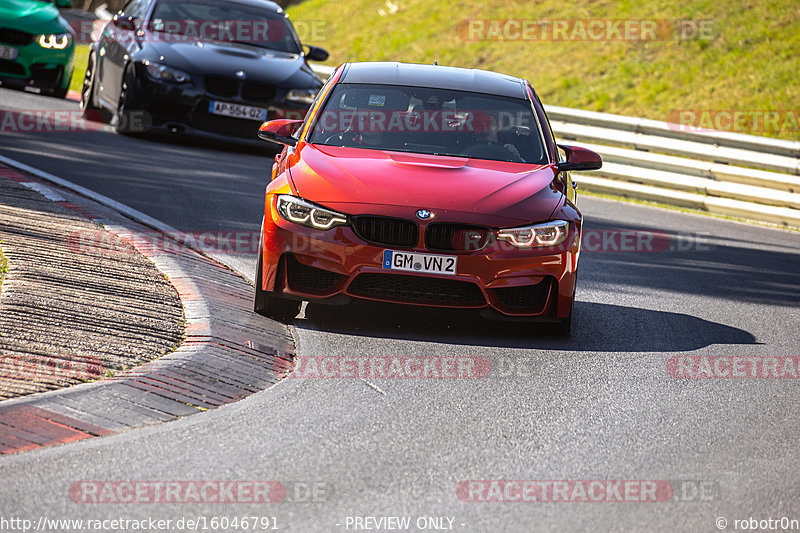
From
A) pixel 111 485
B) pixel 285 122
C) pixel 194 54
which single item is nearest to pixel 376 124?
pixel 285 122

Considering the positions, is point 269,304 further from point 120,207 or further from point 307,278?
point 120,207

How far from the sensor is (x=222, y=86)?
46.4 ft

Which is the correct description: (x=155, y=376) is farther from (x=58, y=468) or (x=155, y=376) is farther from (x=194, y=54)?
(x=194, y=54)

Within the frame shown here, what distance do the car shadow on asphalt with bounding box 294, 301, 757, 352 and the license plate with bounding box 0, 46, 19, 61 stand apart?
10583mm

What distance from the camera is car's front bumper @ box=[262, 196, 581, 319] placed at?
6898mm

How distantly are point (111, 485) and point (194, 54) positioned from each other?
10599mm

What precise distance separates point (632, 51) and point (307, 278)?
58.4 feet

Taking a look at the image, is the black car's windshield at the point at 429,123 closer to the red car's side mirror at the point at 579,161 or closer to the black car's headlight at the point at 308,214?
the red car's side mirror at the point at 579,161

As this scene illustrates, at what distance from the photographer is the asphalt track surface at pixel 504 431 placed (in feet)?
14.2
